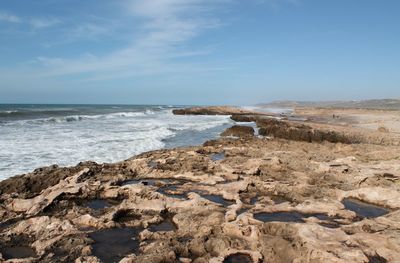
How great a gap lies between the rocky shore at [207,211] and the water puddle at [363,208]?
0.03 metres

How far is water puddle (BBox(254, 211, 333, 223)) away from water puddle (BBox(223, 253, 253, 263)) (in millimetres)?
1636

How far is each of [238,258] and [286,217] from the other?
7.16 feet

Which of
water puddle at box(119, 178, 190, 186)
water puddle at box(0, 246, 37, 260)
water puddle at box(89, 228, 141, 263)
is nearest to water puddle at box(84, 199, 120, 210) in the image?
water puddle at box(119, 178, 190, 186)

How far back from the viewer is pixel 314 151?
1478 cm

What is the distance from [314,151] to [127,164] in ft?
24.8

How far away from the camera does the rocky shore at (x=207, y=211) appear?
5789 millimetres

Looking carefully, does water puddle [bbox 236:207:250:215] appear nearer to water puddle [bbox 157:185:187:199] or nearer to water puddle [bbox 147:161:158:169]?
water puddle [bbox 157:185:187:199]

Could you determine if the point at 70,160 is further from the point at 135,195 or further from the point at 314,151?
the point at 314,151

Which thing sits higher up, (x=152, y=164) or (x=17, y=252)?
(x=152, y=164)

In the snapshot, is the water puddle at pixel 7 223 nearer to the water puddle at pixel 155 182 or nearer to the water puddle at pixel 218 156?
the water puddle at pixel 155 182

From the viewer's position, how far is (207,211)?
7453 millimetres

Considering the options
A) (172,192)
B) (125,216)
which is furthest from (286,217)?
(125,216)

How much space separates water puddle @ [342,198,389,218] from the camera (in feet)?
26.5

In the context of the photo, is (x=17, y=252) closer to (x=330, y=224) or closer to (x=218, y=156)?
(x=330, y=224)
